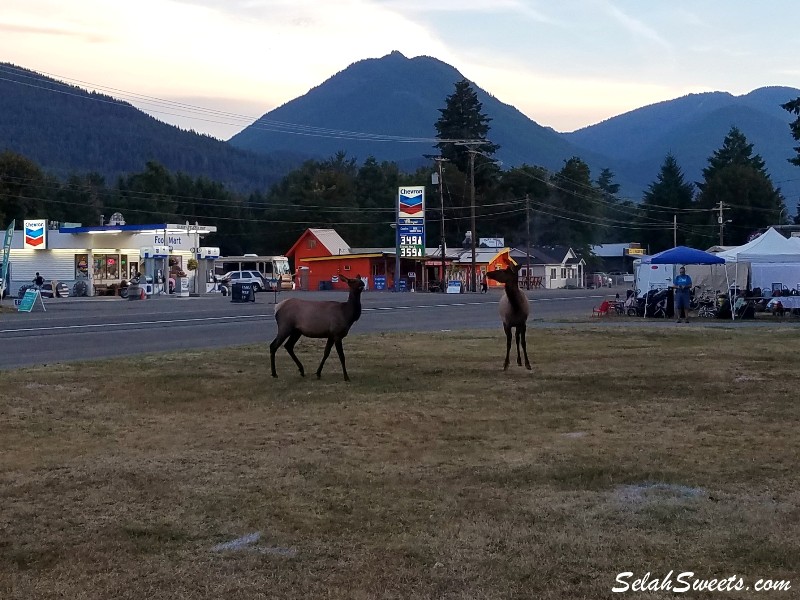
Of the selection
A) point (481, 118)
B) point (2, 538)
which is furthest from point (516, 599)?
point (481, 118)

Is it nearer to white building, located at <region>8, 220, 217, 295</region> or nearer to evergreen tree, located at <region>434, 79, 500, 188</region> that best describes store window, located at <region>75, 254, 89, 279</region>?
white building, located at <region>8, 220, 217, 295</region>

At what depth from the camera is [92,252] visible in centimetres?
6769

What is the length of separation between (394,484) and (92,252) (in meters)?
62.9

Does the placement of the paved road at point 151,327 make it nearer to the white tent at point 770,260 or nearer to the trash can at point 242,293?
the trash can at point 242,293

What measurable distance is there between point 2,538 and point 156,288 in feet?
197

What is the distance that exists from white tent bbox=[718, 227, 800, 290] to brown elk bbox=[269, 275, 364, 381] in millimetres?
26264

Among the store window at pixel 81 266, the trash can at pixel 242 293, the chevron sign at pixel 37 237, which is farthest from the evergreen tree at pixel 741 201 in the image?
the trash can at pixel 242 293

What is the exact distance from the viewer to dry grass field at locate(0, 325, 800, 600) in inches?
236

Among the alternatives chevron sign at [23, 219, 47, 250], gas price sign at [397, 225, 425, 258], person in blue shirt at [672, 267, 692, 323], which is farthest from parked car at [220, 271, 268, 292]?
person in blue shirt at [672, 267, 692, 323]

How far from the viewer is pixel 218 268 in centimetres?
10038

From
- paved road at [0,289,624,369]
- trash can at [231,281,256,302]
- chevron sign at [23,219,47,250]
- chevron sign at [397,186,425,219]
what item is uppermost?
chevron sign at [397,186,425,219]

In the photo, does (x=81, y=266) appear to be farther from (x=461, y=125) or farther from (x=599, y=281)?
(x=461, y=125)

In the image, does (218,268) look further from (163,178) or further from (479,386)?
(479,386)

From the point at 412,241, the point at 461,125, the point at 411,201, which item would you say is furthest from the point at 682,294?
the point at 461,125
